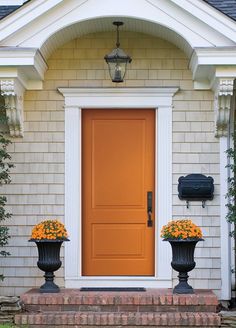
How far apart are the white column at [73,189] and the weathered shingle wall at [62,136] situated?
75mm

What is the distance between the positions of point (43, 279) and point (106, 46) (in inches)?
113

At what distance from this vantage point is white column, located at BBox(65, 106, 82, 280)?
854 centimetres

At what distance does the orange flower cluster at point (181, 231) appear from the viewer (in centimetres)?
771

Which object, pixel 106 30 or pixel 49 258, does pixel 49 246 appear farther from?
pixel 106 30

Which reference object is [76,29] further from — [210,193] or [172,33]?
[210,193]

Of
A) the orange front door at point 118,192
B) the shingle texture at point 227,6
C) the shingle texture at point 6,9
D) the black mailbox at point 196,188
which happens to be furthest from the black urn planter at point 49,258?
the shingle texture at point 227,6

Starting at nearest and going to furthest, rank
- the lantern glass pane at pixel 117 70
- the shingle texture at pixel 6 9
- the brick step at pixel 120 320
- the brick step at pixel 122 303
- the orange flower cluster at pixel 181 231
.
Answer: the brick step at pixel 120 320, the brick step at pixel 122 303, the orange flower cluster at pixel 181 231, the lantern glass pane at pixel 117 70, the shingle texture at pixel 6 9

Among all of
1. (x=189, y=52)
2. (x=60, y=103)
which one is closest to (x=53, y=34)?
(x=60, y=103)

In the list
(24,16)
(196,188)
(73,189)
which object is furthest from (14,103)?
(196,188)

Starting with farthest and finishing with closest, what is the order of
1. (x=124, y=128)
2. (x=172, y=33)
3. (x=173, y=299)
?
(x=124, y=128)
(x=172, y=33)
(x=173, y=299)

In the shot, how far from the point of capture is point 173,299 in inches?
300

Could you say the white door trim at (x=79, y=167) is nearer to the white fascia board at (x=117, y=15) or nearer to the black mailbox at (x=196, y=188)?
the black mailbox at (x=196, y=188)

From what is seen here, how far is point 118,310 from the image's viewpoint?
7637 millimetres

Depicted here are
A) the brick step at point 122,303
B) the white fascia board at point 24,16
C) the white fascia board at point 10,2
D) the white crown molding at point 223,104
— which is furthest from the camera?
the white fascia board at point 10,2
